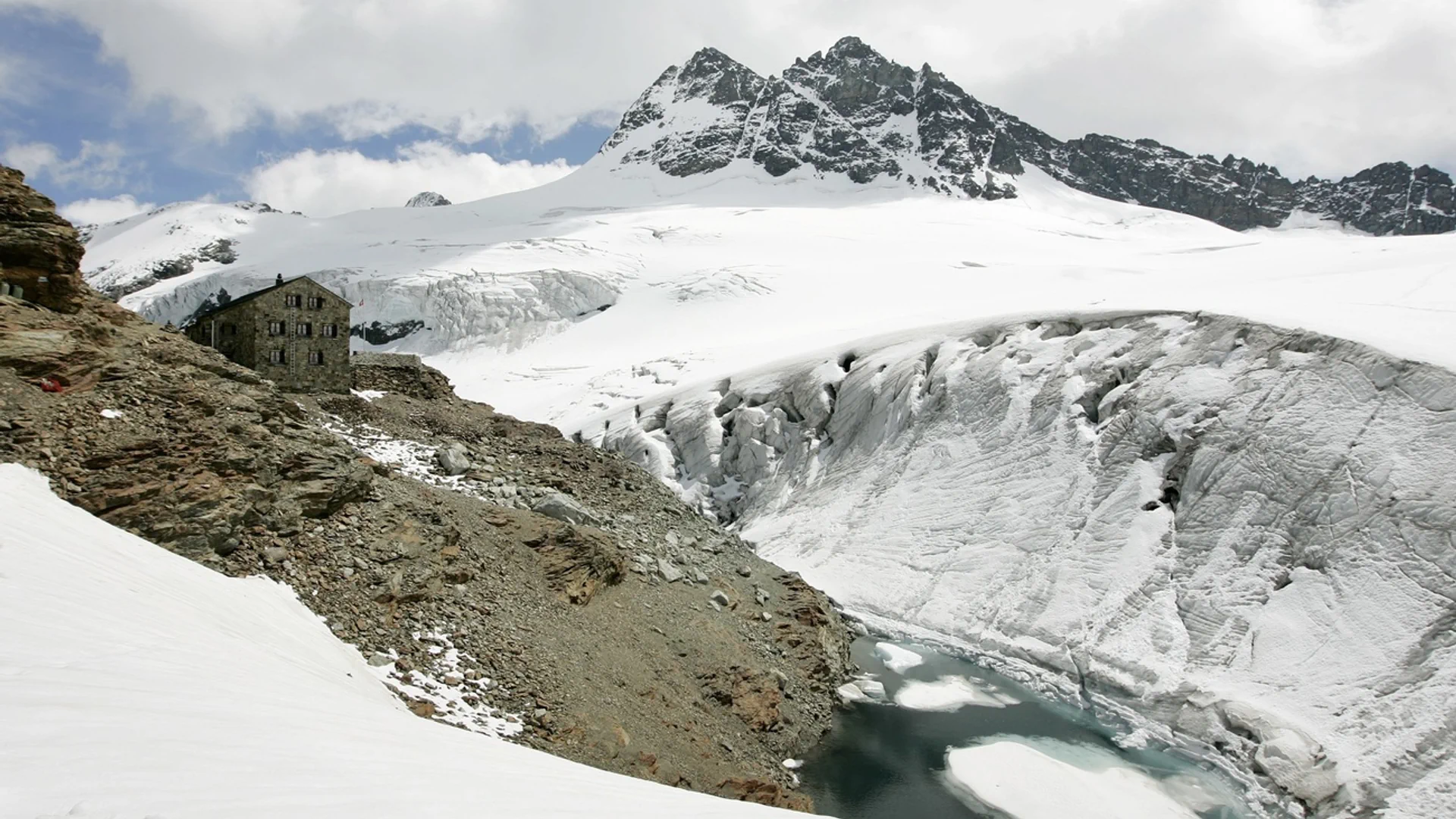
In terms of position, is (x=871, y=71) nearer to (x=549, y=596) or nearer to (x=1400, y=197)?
(x=1400, y=197)

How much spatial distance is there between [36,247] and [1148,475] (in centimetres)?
3205

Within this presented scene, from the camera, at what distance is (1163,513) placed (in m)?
28.2

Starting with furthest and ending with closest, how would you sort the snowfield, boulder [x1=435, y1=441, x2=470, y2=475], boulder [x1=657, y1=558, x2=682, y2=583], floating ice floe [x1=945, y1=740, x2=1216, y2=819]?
boulder [x1=435, y1=441, x2=470, y2=475]
boulder [x1=657, y1=558, x2=682, y2=583]
the snowfield
floating ice floe [x1=945, y1=740, x2=1216, y2=819]

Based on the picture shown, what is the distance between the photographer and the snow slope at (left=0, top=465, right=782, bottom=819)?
19.5 ft

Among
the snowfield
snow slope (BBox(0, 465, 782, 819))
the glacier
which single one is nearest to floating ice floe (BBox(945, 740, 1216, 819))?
the glacier

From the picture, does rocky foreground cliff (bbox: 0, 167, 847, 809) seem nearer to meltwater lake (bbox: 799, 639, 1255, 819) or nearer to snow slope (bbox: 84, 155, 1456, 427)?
meltwater lake (bbox: 799, 639, 1255, 819)

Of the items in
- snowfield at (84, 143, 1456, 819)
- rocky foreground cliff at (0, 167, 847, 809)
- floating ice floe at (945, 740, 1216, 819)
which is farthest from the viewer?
snowfield at (84, 143, 1456, 819)

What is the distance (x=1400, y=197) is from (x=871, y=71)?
115 meters

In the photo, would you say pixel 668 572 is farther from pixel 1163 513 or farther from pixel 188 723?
pixel 188 723

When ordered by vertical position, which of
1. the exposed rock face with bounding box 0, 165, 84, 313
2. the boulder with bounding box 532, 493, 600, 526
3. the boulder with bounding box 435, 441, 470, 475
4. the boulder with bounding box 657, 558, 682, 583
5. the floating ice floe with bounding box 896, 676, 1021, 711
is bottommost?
Answer: the floating ice floe with bounding box 896, 676, 1021, 711

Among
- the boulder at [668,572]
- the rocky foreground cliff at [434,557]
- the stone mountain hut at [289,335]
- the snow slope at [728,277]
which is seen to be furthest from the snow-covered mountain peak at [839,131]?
the rocky foreground cliff at [434,557]

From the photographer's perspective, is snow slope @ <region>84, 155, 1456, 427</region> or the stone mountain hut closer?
the stone mountain hut

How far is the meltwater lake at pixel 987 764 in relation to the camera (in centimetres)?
1928

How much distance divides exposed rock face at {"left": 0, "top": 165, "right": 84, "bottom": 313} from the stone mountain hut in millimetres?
11872
